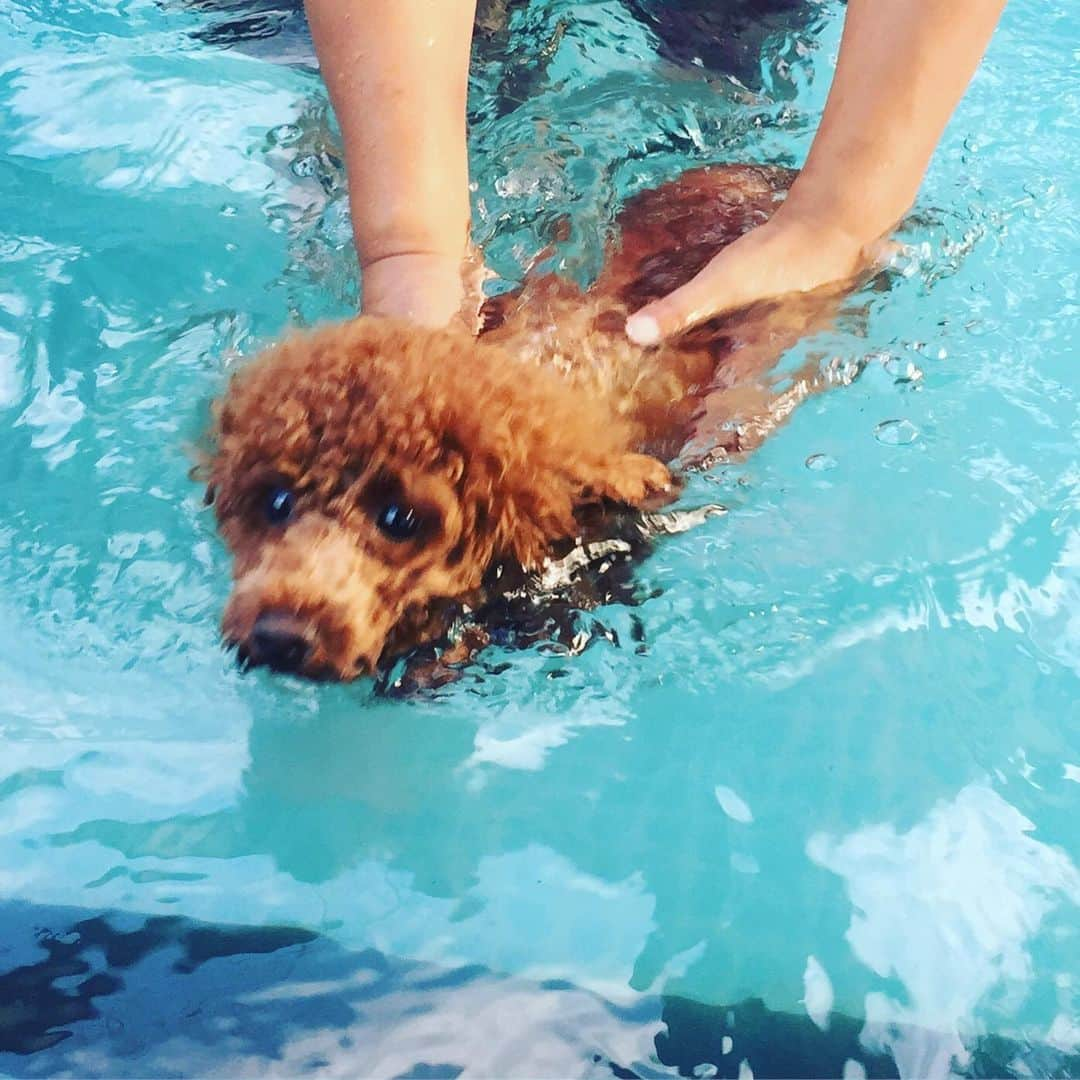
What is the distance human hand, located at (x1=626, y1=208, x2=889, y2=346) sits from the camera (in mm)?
1722

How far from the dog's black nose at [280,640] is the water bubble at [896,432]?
3.90ft

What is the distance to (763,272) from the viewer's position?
1.82m

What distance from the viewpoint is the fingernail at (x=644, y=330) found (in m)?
1.69

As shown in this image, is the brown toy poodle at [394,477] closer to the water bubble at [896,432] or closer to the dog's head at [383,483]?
the dog's head at [383,483]

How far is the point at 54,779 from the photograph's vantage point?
1.49m

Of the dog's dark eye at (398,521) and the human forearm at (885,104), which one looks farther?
the human forearm at (885,104)

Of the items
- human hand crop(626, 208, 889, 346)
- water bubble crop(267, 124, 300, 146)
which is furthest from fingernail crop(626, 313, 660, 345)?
water bubble crop(267, 124, 300, 146)

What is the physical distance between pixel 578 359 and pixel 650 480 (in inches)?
10.6

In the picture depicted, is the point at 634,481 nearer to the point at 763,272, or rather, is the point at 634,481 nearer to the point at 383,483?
the point at 383,483

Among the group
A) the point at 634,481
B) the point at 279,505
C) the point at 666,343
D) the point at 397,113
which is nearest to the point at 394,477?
the point at 279,505

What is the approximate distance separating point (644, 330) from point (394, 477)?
0.58m

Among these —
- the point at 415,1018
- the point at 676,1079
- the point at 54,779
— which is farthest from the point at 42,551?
the point at 676,1079

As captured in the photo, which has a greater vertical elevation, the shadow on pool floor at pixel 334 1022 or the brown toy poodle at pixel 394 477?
the brown toy poodle at pixel 394 477

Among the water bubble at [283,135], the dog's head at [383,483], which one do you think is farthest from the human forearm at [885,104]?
the water bubble at [283,135]
